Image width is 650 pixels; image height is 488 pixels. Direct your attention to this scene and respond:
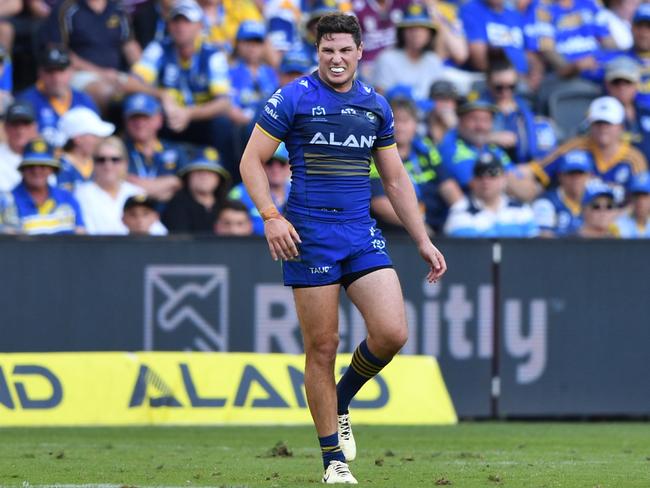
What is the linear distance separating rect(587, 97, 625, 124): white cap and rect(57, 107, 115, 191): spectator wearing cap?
16.4 ft

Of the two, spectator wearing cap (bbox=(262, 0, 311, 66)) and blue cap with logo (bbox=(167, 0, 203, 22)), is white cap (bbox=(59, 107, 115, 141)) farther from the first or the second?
spectator wearing cap (bbox=(262, 0, 311, 66))

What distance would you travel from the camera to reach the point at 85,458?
27.5 ft

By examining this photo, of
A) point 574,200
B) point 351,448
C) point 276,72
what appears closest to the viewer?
point 351,448

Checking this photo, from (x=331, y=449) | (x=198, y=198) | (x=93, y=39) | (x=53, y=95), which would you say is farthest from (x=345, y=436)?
(x=93, y=39)

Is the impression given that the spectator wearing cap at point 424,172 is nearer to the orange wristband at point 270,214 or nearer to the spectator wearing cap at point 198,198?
the spectator wearing cap at point 198,198

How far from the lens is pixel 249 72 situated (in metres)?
14.7

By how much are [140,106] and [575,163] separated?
4.30 meters

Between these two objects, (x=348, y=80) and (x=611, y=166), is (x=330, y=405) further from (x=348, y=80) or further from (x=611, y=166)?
(x=611, y=166)

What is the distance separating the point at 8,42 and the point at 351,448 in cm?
807

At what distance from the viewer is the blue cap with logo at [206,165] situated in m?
12.7

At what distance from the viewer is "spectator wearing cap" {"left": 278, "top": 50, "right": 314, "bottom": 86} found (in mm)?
13984

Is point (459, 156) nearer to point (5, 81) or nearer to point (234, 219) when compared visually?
point (234, 219)

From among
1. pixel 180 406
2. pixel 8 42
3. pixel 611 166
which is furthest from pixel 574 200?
pixel 8 42

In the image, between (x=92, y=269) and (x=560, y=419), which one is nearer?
(x=92, y=269)
